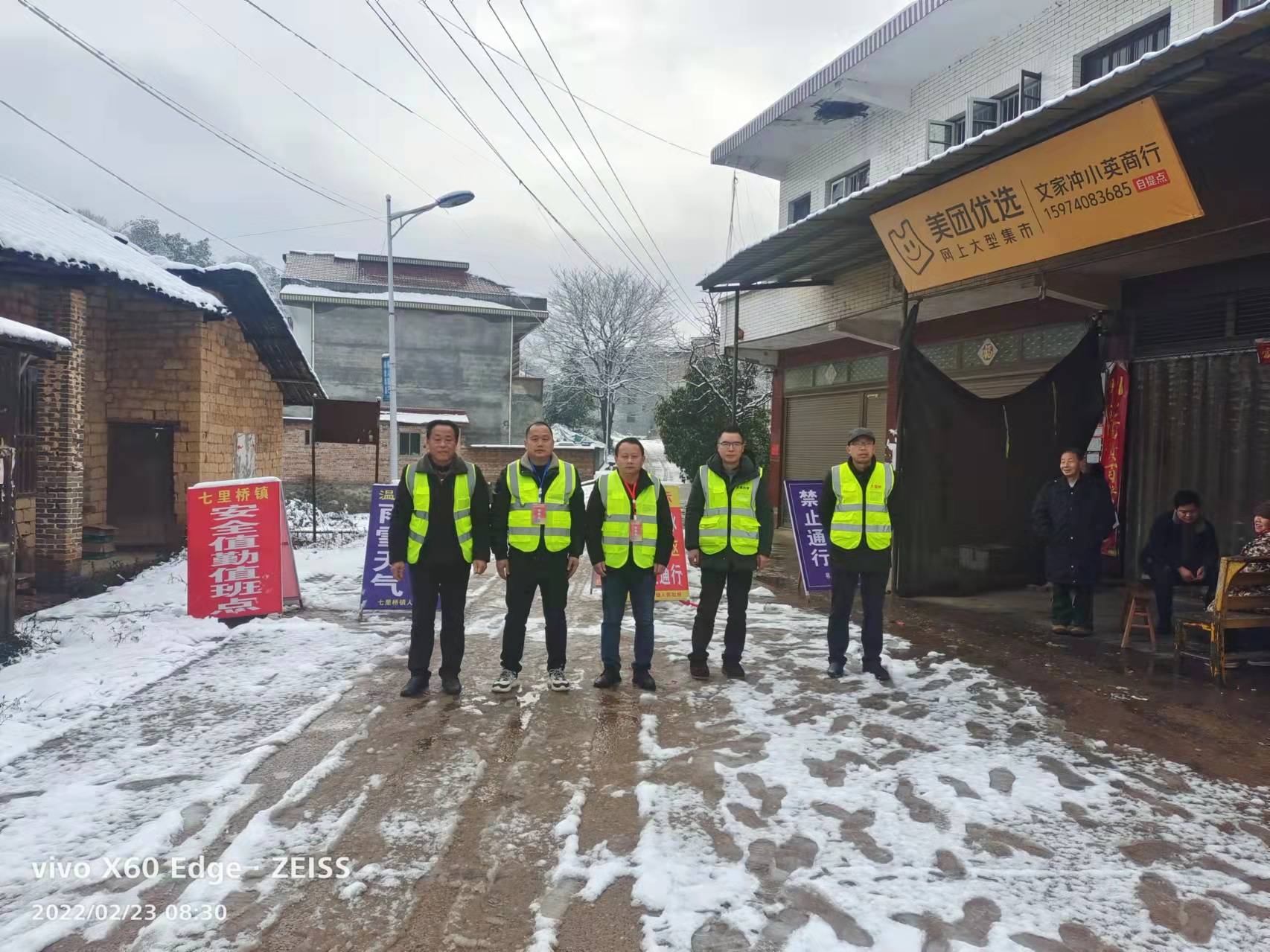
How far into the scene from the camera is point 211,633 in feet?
23.1

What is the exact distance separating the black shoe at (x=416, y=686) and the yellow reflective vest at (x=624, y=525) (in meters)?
1.44

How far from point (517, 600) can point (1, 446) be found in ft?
13.9

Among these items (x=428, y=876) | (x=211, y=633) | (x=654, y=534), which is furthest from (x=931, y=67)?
(x=428, y=876)

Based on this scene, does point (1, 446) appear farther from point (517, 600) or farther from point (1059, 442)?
point (1059, 442)

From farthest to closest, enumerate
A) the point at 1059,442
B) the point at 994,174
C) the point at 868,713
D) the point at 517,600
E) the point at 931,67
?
the point at 931,67, the point at 1059,442, the point at 994,174, the point at 517,600, the point at 868,713

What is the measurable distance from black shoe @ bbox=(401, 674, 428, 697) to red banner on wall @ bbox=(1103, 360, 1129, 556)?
7571 mm

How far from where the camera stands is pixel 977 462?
8.75 meters

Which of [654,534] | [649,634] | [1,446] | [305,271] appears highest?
[305,271]

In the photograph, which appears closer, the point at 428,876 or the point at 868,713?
the point at 428,876

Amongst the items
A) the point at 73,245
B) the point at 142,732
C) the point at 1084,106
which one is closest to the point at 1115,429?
the point at 1084,106

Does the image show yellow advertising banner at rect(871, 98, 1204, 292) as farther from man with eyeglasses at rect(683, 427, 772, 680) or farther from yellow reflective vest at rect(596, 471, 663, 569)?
yellow reflective vest at rect(596, 471, 663, 569)

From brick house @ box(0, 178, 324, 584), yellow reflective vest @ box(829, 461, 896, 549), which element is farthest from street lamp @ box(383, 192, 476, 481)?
yellow reflective vest @ box(829, 461, 896, 549)

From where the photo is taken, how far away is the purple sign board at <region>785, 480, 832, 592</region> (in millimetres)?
8920

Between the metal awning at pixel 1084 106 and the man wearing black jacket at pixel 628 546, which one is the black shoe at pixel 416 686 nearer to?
the man wearing black jacket at pixel 628 546
